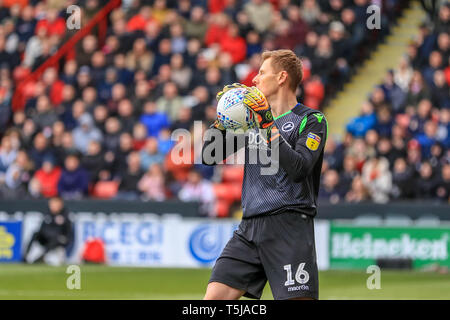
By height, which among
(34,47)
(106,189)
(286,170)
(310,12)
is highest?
(34,47)

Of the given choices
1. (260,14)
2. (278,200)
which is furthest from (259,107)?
(260,14)

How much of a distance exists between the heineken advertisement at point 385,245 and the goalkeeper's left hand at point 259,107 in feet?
36.2

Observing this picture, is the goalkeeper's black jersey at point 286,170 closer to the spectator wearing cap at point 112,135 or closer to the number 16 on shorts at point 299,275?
the number 16 on shorts at point 299,275

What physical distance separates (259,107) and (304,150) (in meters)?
0.44

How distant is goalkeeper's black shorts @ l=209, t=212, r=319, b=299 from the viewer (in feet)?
19.8

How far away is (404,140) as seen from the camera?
57.6 feet

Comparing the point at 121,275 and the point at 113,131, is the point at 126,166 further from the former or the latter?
the point at 121,275

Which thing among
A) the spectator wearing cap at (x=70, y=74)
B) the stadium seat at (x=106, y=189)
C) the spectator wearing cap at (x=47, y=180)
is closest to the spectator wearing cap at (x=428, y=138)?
the stadium seat at (x=106, y=189)

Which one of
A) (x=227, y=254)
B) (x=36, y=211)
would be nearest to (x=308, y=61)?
(x=36, y=211)

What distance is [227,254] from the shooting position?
6258 mm

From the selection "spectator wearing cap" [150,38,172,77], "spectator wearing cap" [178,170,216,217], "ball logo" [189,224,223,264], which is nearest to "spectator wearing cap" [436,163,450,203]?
"ball logo" [189,224,223,264]

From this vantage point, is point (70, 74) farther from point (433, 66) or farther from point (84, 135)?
point (433, 66)

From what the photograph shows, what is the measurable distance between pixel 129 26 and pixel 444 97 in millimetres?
8690

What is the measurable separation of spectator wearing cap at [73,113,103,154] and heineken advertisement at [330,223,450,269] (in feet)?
19.9
